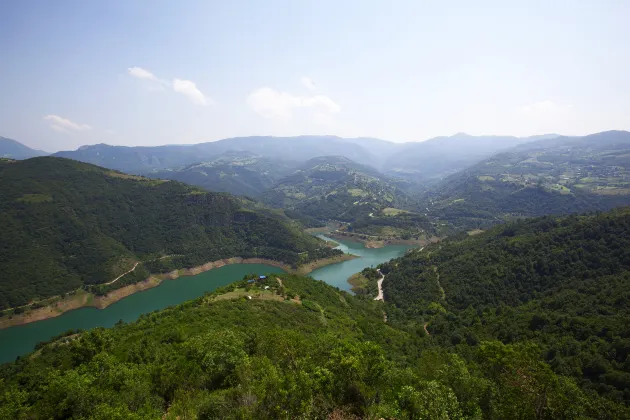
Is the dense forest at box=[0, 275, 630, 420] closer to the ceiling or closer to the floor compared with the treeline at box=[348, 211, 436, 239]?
closer to the ceiling

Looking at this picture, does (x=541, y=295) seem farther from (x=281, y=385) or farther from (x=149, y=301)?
(x=149, y=301)

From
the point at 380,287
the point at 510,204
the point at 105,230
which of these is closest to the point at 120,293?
the point at 105,230

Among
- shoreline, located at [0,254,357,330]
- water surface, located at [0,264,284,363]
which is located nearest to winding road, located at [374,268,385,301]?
shoreline, located at [0,254,357,330]

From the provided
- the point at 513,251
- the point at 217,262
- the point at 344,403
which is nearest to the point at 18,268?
the point at 217,262

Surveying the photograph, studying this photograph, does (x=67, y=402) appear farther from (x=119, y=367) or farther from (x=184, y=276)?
(x=184, y=276)

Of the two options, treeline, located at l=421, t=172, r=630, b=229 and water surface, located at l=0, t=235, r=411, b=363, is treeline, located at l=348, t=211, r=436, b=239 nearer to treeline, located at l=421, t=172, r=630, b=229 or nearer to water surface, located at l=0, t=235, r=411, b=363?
water surface, located at l=0, t=235, r=411, b=363

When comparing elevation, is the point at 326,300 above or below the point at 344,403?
below
